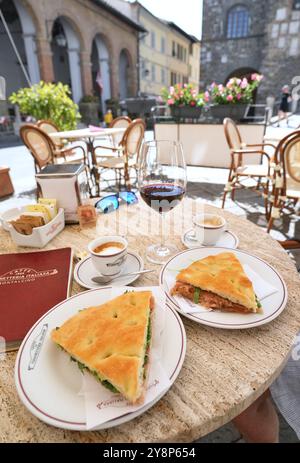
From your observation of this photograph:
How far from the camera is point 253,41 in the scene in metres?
17.6

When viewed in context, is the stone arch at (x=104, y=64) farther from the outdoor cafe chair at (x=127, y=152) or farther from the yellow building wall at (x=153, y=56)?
the outdoor cafe chair at (x=127, y=152)

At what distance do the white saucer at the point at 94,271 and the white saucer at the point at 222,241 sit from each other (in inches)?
8.2

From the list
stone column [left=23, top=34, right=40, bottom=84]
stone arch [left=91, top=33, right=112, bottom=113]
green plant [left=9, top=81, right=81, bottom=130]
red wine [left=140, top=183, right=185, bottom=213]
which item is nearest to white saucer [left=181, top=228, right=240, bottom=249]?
red wine [left=140, top=183, right=185, bottom=213]

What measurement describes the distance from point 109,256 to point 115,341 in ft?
Answer: 0.87

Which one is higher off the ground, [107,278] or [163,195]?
[163,195]

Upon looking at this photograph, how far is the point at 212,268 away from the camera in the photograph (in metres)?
0.71

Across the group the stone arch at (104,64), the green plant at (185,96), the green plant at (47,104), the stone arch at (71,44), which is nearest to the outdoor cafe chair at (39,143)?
the green plant at (47,104)

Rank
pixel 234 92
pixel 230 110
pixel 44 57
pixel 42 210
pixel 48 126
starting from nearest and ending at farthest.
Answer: pixel 42 210 < pixel 234 92 < pixel 230 110 < pixel 48 126 < pixel 44 57

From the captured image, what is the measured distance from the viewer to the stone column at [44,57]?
11977 millimetres

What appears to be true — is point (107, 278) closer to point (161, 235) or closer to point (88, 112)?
point (161, 235)

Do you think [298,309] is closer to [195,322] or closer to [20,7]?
[195,322]

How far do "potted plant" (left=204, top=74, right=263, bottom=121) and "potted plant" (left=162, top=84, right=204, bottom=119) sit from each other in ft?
0.63

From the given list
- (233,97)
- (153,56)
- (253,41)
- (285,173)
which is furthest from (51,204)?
(153,56)

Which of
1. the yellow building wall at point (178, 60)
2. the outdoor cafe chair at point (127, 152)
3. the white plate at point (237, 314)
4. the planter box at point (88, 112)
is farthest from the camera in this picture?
the yellow building wall at point (178, 60)
